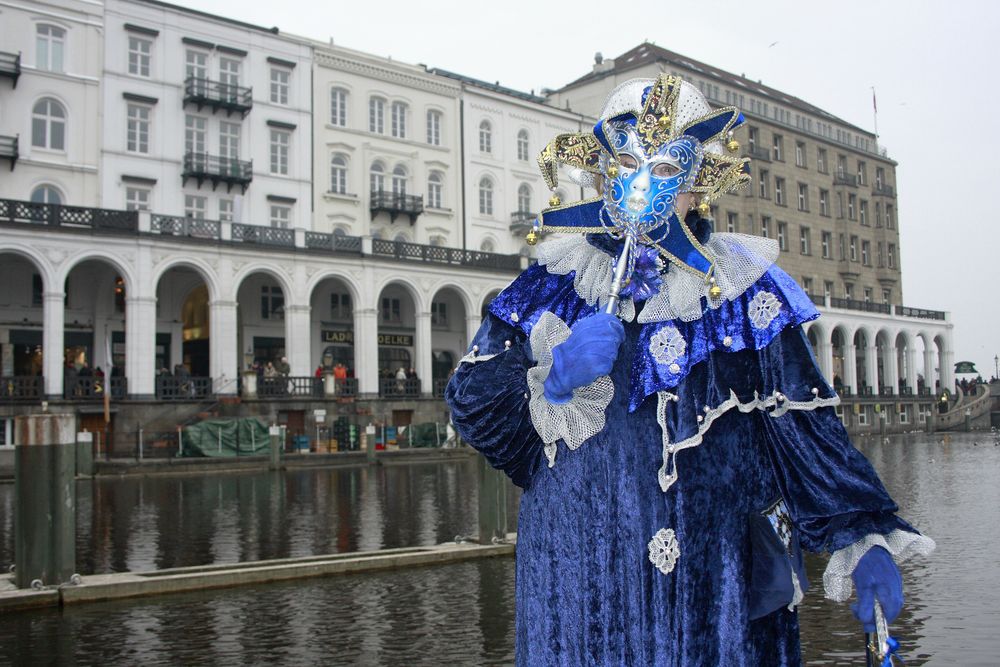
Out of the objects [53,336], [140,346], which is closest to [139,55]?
→ [140,346]

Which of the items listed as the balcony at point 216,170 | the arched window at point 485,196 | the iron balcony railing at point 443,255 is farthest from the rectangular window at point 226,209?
the arched window at point 485,196

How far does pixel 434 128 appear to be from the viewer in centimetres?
4400

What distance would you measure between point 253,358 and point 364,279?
18.0 feet

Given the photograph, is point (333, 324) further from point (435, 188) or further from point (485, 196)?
point (485, 196)

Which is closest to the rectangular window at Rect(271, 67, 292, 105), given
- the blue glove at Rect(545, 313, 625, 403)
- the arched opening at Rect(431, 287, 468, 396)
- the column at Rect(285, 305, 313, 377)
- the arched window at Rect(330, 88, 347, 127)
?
the arched window at Rect(330, 88, 347, 127)

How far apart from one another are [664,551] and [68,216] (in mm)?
31827

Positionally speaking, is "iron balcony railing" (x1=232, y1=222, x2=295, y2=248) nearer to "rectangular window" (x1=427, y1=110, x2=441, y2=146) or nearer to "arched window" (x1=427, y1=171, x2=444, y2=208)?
"arched window" (x1=427, y1=171, x2=444, y2=208)

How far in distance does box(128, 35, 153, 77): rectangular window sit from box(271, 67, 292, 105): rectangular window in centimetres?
510

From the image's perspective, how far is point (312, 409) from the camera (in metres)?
33.5

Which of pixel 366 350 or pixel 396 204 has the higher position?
pixel 396 204

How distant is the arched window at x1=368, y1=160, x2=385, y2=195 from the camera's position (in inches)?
1640

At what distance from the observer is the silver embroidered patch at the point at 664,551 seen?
2.52 m

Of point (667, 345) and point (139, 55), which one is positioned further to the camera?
point (139, 55)

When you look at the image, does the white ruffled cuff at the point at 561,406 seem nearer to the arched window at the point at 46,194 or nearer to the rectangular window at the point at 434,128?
the arched window at the point at 46,194
